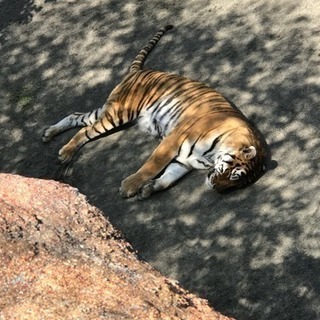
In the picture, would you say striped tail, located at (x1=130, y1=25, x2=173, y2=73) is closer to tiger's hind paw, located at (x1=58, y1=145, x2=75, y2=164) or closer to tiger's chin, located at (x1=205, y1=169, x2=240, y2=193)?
tiger's hind paw, located at (x1=58, y1=145, x2=75, y2=164)

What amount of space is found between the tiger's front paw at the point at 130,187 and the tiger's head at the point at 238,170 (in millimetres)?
590

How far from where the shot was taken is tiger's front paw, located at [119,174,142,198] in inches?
240

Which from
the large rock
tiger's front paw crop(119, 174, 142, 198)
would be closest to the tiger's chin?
tiger's front paw crop(119, 174, 142, 198)

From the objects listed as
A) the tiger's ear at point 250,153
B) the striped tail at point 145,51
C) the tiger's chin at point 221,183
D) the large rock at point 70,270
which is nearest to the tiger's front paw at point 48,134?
the striped tail at point 145,51

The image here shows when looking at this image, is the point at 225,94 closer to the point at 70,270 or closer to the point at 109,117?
the point at 109,117

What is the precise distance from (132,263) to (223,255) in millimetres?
1753

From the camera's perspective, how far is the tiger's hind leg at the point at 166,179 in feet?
19.9

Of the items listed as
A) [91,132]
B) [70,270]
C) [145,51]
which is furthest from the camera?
[145,51]

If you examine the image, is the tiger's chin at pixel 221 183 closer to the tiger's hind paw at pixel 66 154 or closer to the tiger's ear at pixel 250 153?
the tiger's ear at pixel 250 153

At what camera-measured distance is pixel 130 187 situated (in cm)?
610

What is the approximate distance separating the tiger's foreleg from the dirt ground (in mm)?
102

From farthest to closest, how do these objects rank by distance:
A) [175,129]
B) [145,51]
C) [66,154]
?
[145,51]
[66,154]
[175,129]

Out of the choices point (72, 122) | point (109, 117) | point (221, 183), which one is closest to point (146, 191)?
point (221, 183)

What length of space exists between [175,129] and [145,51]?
4.22ft
